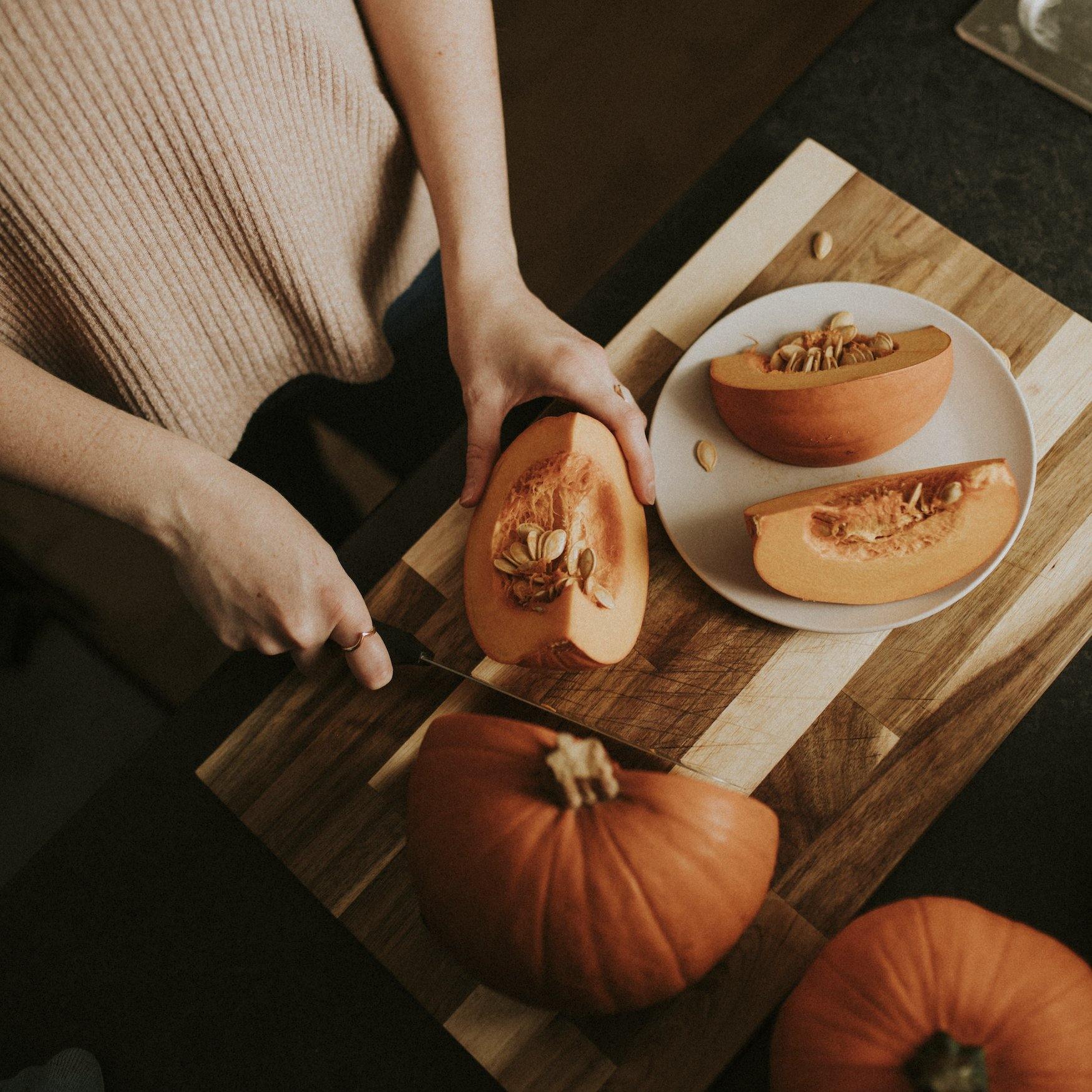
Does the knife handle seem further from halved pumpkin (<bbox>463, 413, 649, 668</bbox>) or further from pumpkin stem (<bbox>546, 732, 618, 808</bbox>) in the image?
pumpkin stem (<bbox>546, 732, 618, 808</bbox>)

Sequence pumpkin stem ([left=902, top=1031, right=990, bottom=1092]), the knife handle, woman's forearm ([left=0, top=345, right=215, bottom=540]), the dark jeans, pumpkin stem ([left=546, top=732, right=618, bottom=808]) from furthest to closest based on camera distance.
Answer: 1. the dark jeans
2. the knife handle
3. woman's forearm ([left=0, top=345, right=215, bottom=540])
4. pumpkin stem ([left=546, top=732, right=618, bottom=808])
5. pumpkin stem ([left=902, top=1031, right=990, bottom=1092])

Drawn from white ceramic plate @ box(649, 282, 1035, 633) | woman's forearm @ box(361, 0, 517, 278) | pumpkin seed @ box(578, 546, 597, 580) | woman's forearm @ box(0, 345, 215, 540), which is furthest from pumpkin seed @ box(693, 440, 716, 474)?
woman's forearm @ box(0, 345, 215, 540)

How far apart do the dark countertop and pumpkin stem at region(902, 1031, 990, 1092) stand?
0.24m

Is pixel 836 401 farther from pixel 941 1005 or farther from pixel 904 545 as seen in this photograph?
pixel 941 1005

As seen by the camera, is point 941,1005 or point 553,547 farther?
point 553,547

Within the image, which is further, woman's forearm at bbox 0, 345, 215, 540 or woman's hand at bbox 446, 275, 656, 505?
woman's hand at bbox 446, 275, 656, 505

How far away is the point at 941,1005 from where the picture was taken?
0.75m

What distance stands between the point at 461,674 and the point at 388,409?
0.54 metres

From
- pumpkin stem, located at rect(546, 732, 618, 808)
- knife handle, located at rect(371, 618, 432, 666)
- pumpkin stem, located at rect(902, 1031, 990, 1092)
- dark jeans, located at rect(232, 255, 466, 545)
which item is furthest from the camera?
dark jeans, located at rect(232, 255, 466, 545)

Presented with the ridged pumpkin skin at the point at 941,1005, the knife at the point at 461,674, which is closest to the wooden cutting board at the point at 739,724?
the knife at the point at 461,674

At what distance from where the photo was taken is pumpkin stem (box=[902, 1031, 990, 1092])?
69cm

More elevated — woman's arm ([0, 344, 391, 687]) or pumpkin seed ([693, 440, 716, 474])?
woman's arm ([0, 344, 391, 687])

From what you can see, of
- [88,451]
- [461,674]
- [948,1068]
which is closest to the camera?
[948,1068]

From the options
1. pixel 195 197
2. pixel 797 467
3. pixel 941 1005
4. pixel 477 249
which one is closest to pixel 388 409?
pixel 477 249
